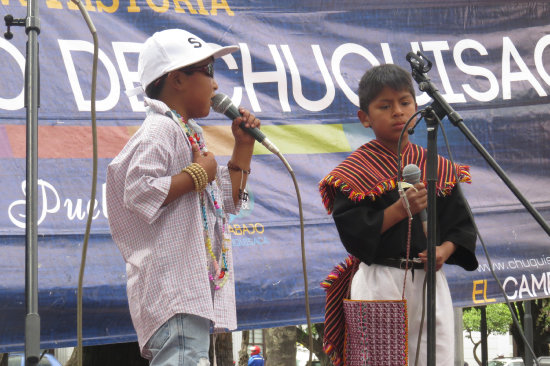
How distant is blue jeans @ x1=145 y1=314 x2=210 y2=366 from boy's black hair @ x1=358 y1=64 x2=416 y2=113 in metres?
1.18

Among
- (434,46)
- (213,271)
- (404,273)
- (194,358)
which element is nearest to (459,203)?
(404,273)

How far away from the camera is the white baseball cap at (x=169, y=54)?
2.51 m

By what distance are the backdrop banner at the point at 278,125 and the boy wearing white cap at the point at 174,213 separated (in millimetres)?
1069

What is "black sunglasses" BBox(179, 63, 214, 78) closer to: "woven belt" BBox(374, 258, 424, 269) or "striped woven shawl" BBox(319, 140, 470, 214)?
"striped woven shawl" BBox(319, 140, 470, 214)

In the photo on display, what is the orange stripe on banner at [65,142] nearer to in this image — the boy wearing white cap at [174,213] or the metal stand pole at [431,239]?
the boy wearing white cap at [174,213]

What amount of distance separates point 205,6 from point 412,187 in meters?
1.76

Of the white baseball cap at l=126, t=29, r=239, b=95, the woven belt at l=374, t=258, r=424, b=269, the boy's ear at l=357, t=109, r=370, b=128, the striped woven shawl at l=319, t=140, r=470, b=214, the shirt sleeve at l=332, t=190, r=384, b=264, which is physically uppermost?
the white baseball cap at l=126, t=29, r=239, b=95

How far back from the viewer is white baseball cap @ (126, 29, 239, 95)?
8.23 feet

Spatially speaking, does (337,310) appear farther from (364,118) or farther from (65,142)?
(65,142)

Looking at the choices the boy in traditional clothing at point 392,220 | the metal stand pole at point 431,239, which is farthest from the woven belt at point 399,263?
the metal stand pole at point 431,239

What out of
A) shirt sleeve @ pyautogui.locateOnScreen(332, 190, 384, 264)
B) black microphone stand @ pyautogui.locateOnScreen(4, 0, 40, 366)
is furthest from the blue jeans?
shirt sleeve @ pyautogui.locateOnScreen(332, 190, 384, 264)

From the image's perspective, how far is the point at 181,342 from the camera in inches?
87.7

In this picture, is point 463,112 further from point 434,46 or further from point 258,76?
point 258,76

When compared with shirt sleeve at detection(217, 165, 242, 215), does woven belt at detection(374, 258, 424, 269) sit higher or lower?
lower
